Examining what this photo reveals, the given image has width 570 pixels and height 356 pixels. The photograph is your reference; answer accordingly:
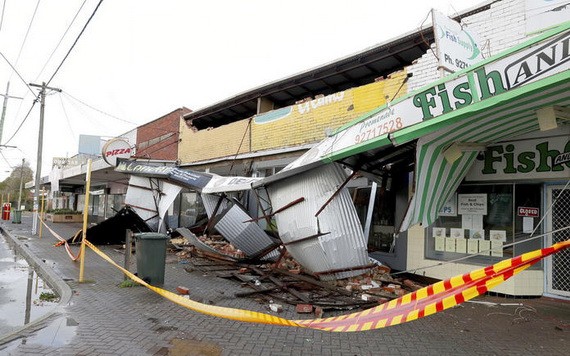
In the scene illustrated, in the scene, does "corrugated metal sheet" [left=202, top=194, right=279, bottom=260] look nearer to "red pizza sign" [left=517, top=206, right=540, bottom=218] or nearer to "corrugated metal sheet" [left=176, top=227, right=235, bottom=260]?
"corrugated metal sheet" [left=176, top=227, right=235, bottom=260]

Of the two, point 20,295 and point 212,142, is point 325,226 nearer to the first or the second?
point 20,295

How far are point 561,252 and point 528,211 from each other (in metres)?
0.91

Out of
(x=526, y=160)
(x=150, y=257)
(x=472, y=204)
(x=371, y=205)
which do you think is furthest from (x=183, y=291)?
(x=526, y=160)

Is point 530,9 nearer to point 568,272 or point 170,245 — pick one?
point 568,272

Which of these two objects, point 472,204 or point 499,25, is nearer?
point 499,25

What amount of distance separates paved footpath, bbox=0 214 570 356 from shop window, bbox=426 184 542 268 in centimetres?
108

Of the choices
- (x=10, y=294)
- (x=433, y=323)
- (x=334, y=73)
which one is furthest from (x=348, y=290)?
(x=334, y=73)

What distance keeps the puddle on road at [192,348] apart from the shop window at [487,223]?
206 inches

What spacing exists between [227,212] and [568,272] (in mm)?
7153

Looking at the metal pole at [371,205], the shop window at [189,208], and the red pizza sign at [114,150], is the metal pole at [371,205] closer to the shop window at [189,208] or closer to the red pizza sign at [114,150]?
the shop window at [189,208]

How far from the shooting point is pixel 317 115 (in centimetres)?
1158

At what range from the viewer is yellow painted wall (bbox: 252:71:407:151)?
989 centimetres

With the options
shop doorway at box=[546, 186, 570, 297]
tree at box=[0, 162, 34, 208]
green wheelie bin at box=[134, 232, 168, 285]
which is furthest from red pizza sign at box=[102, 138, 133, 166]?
tree at box=[0, 162, 34, 208]

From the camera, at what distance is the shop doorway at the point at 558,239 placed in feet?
24.0
